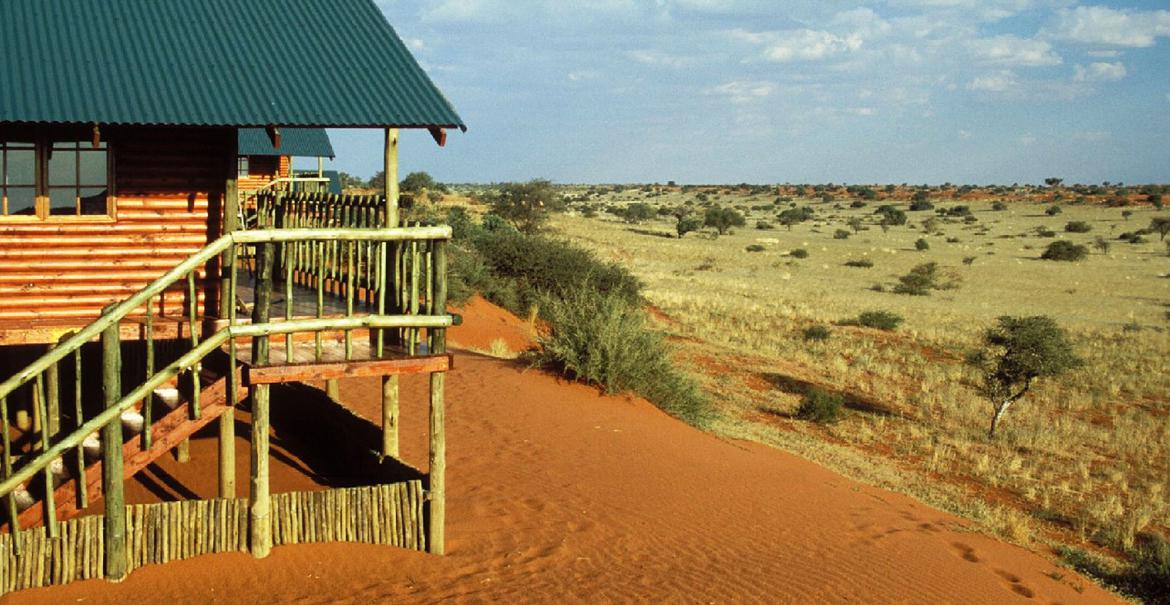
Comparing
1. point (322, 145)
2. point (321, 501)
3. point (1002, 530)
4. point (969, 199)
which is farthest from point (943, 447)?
point (969, 199)

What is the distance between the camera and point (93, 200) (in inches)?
396

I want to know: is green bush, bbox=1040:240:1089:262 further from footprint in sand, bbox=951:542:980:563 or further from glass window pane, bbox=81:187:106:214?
glass window pane, bbox=81:187:106:214

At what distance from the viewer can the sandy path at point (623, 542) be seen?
8.57 meters

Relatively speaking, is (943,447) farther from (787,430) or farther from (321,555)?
(321,555)

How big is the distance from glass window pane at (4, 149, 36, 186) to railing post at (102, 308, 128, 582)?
2.51m

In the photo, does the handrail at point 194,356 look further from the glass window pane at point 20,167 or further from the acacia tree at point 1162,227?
the acacia tree at point 1162,227

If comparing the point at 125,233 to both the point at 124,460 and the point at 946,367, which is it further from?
the point at 946,367

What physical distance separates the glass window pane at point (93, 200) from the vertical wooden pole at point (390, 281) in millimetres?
2693

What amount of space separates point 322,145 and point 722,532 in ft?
81.2

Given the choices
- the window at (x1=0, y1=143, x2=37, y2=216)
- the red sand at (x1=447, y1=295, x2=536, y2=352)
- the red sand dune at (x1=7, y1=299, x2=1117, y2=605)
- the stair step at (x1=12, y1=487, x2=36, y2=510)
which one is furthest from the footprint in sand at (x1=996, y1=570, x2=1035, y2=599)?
the red sand at (x1=447, y1=295, x2=536, y2=352)

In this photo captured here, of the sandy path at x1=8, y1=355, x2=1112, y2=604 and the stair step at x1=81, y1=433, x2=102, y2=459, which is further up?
the stair step at x1=81, y1=433, x2=102, y2=459

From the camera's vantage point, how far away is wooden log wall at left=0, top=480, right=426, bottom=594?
7863mm

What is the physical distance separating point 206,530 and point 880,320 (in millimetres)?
26071

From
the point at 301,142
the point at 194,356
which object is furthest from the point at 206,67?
the point at 301,142
